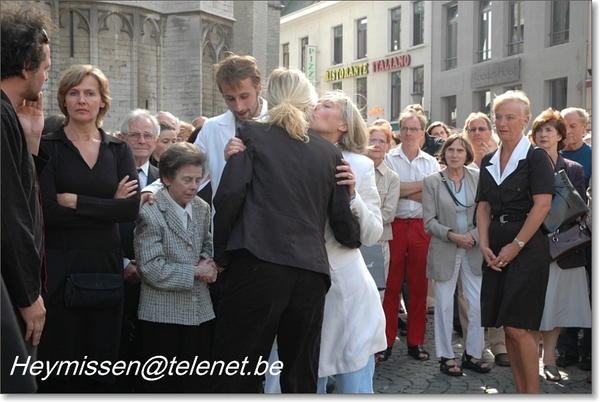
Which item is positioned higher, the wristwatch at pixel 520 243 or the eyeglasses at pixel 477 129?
the eyeglasses at pixel 477 129

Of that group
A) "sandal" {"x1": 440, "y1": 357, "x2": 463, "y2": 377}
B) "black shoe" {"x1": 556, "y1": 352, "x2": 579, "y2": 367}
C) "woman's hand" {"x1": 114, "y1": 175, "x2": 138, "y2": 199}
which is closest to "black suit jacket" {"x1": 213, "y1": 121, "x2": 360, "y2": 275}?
"woman's hand" {"x1": 114, "y1": 175, "x2": 138, "y2": 199}

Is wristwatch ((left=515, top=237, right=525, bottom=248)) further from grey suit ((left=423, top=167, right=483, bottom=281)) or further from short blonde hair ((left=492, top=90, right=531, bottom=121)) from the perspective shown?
grey suit ((left=423, top=167, right=483, bottom=281))

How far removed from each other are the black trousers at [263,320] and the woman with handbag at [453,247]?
3029 mm

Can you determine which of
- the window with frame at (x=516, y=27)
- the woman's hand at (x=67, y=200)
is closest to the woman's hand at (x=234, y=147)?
the woman's hand at (x=67, y=200)

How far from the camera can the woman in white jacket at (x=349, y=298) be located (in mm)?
4316

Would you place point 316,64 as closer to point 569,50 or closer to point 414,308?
point 569,50

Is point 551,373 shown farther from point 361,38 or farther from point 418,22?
point 361,38

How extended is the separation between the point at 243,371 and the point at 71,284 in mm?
1224

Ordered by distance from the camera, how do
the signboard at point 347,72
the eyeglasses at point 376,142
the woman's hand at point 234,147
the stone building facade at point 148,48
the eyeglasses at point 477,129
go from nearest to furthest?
1. the woman's hand at point 234,147
2. the eyeglasses at point 376,142
3. the eyeglasses at point 477,129
4. the stone building facade at point 148,48
5. the signboard at point 347,72

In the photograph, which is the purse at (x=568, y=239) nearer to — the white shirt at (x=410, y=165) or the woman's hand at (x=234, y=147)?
the white shirt at (x=410, y=165)

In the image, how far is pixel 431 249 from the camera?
7105 millimetres

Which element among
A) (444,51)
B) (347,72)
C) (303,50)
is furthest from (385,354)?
(303,50)

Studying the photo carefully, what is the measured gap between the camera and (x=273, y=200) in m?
3.78

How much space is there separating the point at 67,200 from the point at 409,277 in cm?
386
